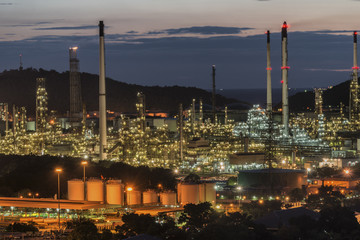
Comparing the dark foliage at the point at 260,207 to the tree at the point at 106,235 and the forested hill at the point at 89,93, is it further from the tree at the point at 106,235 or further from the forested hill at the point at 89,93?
the forested hill at the point at 89,93

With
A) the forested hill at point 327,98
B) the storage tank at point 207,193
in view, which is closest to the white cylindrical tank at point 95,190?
the storage tank at point 207,193

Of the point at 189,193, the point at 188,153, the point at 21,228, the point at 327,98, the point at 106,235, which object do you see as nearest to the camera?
the point at 106,235

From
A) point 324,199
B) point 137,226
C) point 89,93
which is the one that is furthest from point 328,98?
point 137,226

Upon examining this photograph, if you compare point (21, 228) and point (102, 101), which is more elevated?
point (102, 101)

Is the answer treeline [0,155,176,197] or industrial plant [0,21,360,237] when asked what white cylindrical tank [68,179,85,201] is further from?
treeline [0,155,176,197]

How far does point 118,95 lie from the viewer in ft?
427

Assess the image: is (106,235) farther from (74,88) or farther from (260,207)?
(74,88)

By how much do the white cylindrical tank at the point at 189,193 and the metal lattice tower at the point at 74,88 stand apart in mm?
37427

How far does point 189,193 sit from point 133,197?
225 cm

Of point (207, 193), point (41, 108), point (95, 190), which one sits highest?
point (41, 108)

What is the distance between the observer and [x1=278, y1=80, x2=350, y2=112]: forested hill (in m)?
101

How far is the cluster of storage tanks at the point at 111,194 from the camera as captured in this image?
1095 inches

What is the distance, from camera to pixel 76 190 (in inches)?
1133

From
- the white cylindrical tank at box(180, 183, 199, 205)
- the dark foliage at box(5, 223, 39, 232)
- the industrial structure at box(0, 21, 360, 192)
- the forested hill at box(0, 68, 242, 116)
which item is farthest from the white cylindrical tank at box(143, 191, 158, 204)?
the forested hill at box(0, 68, 242, 116)
